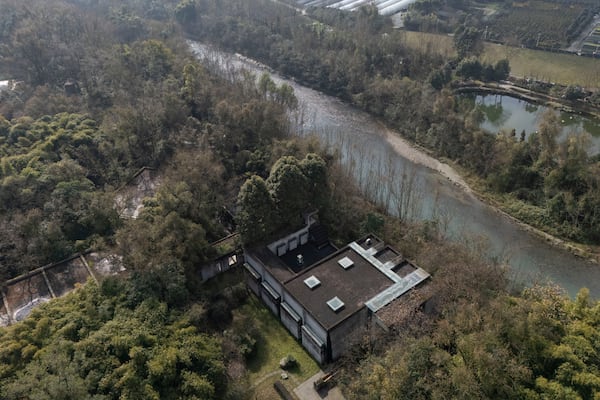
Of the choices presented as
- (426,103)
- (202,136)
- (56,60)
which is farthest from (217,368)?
(56,60)

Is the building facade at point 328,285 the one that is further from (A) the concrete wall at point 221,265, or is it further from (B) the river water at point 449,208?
(B) the river water at point 449,208

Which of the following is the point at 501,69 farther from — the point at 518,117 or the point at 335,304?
the point at 335,304

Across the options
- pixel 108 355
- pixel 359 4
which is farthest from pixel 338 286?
pixel 359 4

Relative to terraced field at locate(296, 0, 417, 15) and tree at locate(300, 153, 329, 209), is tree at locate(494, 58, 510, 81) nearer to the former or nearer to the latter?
terraced field at locate(296, 0, 417, 15)

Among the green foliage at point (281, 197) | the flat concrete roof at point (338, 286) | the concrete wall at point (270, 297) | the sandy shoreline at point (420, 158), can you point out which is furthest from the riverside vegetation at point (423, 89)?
the concrete wall at point (270, 297)

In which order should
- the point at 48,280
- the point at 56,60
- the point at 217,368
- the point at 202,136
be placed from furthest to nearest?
1. the point at 56,60
2. the point at 202,136
3. the point at 48,280
4. the point at 217,368

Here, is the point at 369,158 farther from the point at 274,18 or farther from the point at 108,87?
the point at 274,18
